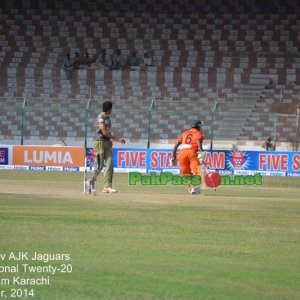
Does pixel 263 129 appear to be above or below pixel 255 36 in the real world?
below

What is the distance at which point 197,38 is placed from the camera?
47594 mm

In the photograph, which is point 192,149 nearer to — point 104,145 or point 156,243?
point 104,145

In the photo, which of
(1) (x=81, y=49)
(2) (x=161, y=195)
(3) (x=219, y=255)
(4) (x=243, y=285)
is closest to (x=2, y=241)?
(3) (x=219, y=255)

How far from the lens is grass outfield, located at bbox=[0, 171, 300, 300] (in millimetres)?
10891

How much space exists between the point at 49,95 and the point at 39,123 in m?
3.28

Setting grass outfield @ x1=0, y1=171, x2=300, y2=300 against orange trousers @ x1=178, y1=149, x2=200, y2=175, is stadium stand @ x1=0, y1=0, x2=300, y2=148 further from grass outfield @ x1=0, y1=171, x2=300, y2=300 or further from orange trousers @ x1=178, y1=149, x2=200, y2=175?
grass outfield @ x1=0, y1=171, x2=300, y2=300

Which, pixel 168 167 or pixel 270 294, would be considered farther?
pixel 168 167

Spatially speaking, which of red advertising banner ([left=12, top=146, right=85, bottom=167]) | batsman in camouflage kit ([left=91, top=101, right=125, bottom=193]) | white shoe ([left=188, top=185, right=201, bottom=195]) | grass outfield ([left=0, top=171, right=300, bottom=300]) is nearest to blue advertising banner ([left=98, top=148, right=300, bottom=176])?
red advertising banner ([left=12, top=146, right=85, bottom=167])

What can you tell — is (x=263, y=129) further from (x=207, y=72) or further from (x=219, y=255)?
(x=219, y=255)

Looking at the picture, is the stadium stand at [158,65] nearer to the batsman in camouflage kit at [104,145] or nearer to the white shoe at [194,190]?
the white shoe at [194,190]

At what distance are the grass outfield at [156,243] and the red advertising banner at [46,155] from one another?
1433 cm

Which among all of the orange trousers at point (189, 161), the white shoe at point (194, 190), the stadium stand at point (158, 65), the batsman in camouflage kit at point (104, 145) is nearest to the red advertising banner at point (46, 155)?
the stadium stand at point (158, 65)

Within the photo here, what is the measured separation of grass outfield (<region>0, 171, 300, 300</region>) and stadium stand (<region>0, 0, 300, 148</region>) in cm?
1672

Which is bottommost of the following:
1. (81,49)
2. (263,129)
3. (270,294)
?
(270,294)
